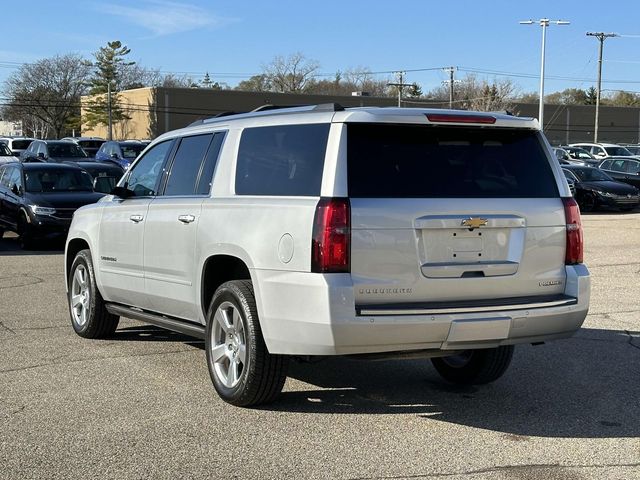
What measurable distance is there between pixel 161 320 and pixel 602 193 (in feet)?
77.1

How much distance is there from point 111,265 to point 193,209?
1.63m

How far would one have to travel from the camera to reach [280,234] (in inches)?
218

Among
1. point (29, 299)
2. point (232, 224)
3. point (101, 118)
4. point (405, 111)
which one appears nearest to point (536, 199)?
point (405, 111)

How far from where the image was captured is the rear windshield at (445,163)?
548 cm

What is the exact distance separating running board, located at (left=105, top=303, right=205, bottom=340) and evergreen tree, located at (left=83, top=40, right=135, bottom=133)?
8721 centimetres

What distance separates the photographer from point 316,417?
19.3ft

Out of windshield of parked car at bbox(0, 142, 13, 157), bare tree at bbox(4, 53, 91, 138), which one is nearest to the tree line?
bare tree at bbox(4, 53, 91, 138)

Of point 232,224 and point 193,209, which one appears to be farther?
point 193,209

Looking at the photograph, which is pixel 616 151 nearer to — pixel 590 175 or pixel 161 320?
pixel 590 175

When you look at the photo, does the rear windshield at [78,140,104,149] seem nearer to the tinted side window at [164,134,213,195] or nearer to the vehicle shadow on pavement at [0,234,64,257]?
the vehicle shadow on pavement at [0,234,64,257]

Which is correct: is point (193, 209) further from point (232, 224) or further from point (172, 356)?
point (172, 356)

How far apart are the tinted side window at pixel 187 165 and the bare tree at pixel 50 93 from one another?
309 feet

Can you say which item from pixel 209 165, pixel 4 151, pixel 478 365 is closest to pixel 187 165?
pixel 209 165

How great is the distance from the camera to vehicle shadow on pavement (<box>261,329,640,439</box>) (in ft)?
19.2
